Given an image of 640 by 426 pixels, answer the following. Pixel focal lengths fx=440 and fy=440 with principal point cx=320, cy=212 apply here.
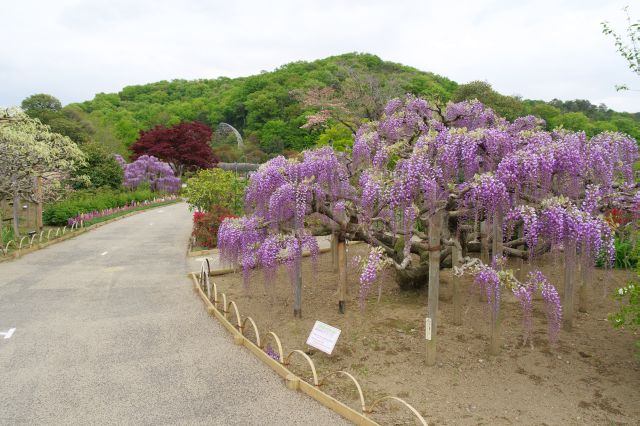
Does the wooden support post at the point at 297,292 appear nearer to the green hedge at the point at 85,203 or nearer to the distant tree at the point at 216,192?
the distant tree at the point at 216,192

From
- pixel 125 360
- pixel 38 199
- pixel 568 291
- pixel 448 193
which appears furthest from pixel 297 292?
pixel 38 199

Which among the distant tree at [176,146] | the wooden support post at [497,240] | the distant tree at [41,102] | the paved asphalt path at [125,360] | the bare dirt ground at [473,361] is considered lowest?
the paved asphalt path at [125,360]

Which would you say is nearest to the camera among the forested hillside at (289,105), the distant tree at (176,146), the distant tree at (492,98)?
the distant tree at (492,98)

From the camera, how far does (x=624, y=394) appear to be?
5.16m

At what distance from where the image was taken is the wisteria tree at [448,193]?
5.28 meters

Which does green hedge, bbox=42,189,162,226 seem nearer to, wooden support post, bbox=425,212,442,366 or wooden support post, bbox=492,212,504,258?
wooden support post, bbox=425,212,442,366

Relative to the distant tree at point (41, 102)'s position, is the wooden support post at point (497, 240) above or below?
below

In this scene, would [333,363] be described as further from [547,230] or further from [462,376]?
[547,230]

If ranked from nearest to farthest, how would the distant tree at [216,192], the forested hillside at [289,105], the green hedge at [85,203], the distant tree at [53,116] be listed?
the distant tree at [216,192] → the green hedge at [85,203] → the forested hillside at [289,105] → the distant tree at [53,116]

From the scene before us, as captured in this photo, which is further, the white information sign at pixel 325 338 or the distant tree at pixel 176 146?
the distant tree at pixel 176 146

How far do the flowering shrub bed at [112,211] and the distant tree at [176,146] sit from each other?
6.23 meters

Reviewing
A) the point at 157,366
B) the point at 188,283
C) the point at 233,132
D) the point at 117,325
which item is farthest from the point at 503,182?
the point at 233,132

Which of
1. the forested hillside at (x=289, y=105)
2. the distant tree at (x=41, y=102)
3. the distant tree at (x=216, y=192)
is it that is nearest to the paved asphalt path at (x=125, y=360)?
the distant tree at (x=216, y=192)

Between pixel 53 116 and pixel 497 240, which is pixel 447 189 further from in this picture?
pixel 53 116
